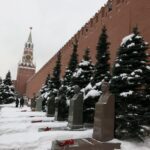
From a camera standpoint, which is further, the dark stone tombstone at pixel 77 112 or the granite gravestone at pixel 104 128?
the dark stone tombstone at pixel 77 112

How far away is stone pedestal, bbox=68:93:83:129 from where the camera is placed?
9.62 metres

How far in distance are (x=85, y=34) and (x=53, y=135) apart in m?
16.4

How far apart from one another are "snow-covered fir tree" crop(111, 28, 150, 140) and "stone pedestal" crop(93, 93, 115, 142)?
15.7 inches

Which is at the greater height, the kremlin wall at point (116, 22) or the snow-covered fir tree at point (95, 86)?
the kremlin wall at point (116, 22)

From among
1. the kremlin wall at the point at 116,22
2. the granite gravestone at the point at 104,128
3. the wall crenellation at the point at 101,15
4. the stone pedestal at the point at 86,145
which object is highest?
the wall crenellation at the point at 101,15

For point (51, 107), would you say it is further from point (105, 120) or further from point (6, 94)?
point (6, 94)

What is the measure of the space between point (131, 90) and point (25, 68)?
206ft

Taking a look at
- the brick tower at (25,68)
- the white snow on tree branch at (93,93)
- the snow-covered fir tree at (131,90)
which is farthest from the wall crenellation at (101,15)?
the brick tower at (25,68)

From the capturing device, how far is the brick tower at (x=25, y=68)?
6675 cm

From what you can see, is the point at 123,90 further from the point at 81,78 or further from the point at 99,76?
the point at 81,78

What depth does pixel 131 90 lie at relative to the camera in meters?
7.89

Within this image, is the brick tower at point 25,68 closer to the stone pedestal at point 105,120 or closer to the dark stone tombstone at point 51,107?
the dark stone tombstone at point 51,107

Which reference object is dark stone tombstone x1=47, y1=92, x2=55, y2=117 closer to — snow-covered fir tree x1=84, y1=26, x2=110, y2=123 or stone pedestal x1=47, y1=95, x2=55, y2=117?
stone pedestal x1=47, y1=95, x2=55, y2=117

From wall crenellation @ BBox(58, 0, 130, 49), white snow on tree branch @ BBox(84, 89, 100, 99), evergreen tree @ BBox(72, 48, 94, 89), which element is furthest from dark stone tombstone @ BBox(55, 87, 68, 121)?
wall crenellation @ BBox(58, 0, 130, 49)
